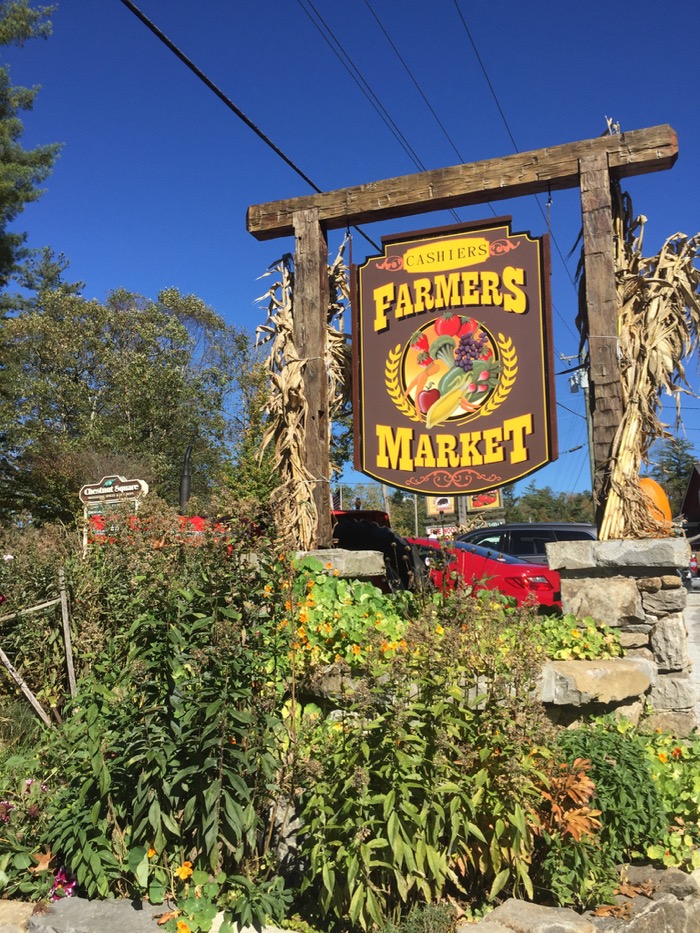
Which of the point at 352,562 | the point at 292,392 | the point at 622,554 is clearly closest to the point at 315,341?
the point at 292,392

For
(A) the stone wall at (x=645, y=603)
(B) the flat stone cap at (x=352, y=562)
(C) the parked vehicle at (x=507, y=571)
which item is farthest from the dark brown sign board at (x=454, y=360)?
(C) the parked vehicle at (x=507, y=571)

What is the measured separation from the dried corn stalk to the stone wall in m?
1.94

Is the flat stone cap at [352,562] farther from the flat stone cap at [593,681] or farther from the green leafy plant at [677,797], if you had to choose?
the green leafy plant at [677,797]

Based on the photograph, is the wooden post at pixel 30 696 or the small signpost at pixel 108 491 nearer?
the wooden post at pixel 30 696

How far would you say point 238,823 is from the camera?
2723 millimetres

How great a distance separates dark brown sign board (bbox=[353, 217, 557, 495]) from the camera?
5332 mm

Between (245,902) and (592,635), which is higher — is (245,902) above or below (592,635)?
below

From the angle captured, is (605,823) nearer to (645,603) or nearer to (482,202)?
(645,603)

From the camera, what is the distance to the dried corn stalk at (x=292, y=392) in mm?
5680

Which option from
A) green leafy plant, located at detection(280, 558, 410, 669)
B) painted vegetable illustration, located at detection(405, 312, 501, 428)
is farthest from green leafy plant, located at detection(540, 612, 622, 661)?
painted vegetable illustration, located at detection(405, 312, 501, 428)

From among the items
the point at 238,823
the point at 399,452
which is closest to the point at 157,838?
the point at 238,823

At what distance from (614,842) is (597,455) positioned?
8.87 ft

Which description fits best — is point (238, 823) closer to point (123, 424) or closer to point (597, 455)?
point (597, 455)

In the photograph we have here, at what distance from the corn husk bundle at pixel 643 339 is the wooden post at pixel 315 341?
2.13 meters
